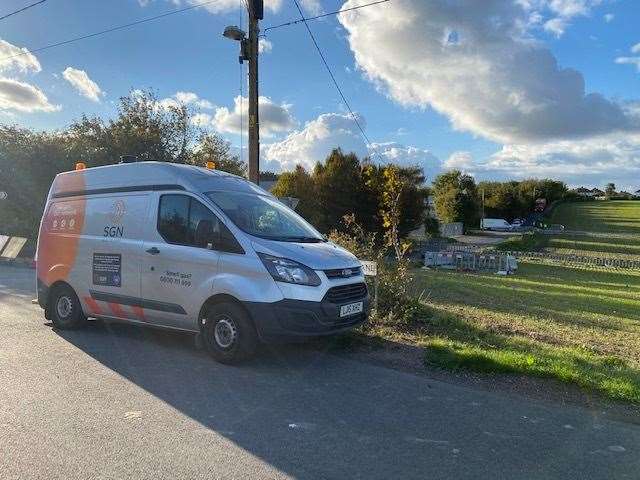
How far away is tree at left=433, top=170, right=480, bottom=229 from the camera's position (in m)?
76.1

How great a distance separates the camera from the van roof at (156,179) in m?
6.61

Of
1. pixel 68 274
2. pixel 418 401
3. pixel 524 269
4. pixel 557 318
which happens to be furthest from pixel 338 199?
pixel 418 401

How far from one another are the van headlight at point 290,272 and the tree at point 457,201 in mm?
72714

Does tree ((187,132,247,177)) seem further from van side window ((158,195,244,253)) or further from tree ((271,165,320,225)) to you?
van side window ((158,195,244,253))

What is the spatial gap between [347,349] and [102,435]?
3.29 m

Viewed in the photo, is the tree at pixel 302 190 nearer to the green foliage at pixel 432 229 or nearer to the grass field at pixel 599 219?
the green foliage at pixel 432 229

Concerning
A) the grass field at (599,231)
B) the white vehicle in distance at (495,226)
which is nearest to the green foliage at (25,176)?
the grass field at (599,231)

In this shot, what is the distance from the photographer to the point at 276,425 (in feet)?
14.2

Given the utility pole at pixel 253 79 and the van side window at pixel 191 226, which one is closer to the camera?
the van side window at pixel 191 226

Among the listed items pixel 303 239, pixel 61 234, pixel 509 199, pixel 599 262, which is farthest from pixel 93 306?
pixel 509 199

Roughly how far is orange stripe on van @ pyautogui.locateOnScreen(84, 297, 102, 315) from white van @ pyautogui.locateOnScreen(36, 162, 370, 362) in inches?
0.7

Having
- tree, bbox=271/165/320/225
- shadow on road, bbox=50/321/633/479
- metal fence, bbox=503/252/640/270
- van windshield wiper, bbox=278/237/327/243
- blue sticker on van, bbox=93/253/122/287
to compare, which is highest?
tree, bbox=271/165/320/225

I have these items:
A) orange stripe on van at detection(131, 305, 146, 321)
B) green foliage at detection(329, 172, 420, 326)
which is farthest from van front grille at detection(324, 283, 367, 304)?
orange stripe on van at detection(131, 305, 146, 321)

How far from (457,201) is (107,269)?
2869 inches
